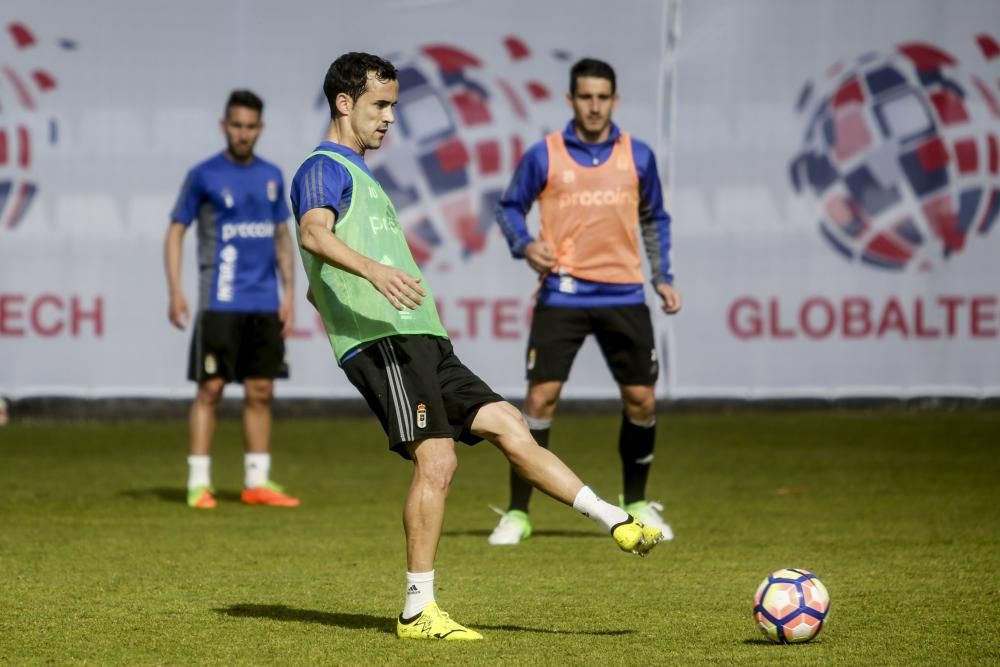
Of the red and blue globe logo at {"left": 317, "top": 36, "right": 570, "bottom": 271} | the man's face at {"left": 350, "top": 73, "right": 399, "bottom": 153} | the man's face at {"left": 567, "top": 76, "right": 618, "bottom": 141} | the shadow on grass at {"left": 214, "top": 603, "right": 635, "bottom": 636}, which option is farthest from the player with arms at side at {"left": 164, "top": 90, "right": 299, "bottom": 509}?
the red and blue globe logo at {"left": 317, "top": 36, "right": 570, "bottom": 271}

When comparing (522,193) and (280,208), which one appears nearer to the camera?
(522,193)

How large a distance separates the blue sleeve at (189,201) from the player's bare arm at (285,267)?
18.3 inches

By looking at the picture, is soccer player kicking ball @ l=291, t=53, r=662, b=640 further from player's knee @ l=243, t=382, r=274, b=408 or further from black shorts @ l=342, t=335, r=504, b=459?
player's knee @ l=243, t=382, r=274, b=408

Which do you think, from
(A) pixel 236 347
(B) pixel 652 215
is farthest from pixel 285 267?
(B) pixel 652 215

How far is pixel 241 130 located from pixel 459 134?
203 inches

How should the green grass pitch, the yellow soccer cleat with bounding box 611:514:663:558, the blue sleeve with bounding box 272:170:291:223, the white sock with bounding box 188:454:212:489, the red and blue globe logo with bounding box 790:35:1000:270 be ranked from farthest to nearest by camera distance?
1. the red and blue globe logo with bounding box 790:35:1000:270
2. the blue sleeve with bounding box 272:170:291:223
3. the white sock with bounding box 188:454:212:489
4. the green grass pitch
5. the yellow soccer cleat with bounding box 611:514:663:558

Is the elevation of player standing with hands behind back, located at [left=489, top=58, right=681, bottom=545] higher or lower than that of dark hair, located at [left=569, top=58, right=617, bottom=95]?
lower

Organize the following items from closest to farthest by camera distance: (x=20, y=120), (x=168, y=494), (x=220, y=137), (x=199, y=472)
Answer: (x=199, y=472), (x=168, y=494), (x=20, y=120), (x=220, y=137)

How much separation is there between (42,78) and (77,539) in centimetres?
724

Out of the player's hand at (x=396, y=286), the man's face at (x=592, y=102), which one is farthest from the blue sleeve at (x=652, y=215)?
the player's hand at (x=396, y=286)

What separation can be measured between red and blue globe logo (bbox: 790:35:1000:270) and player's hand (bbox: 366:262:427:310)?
10.1m

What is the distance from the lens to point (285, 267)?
9.52 metres

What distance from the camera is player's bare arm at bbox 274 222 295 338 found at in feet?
31.1

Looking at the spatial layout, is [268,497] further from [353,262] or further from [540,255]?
[353,262]
